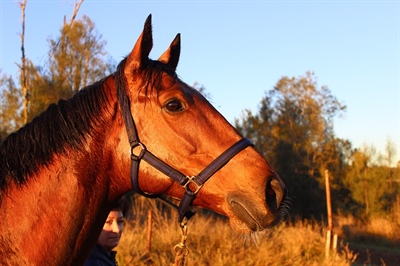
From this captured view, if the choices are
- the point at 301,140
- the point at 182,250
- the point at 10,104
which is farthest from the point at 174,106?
the point at 301,140

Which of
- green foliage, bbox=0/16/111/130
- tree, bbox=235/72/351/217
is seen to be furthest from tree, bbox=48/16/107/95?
tree, bbox=235/72/351/217

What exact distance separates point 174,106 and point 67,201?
662mm

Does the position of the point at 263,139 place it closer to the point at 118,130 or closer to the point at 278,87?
the point at 278,87

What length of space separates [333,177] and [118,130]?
2613cm

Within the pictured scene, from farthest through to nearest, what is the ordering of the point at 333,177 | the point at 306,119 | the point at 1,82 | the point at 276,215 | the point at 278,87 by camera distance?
the point at 278,87 < the point at 306,119 < the point at 333,177 < the point at 1,82 < the point at 276,215

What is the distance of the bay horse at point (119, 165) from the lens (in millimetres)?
1967

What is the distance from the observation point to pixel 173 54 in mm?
2512

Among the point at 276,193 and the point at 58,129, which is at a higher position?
the point at 58,129

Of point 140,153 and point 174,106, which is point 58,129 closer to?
point 140,153

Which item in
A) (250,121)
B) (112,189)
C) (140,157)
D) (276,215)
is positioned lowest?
(276,215)

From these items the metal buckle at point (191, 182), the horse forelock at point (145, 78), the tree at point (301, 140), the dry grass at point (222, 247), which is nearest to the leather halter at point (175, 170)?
the metal buckle at point (191, 182)

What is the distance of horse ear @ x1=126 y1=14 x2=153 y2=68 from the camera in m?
2.13

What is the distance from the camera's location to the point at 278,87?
32531mm

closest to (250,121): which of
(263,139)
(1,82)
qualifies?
(263,139)
